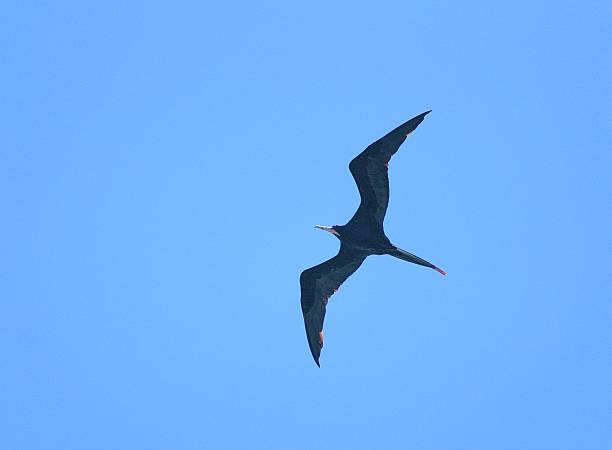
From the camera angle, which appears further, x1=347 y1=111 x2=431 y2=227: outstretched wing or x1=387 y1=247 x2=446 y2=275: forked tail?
x1=387 y1=247 x2=446 y2=275: forked tail

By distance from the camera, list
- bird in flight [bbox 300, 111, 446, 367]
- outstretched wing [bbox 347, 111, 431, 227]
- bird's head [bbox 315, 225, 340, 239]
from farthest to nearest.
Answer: bird's head [bbox 315, 225, 340, 239]
bird in flight [bbox 300, 111, 446, 367]
outstretched wing [bbox 347, 111, 431, 227]

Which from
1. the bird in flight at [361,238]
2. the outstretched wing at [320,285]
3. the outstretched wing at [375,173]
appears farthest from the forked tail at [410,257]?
the outstretched wing at [320,285]

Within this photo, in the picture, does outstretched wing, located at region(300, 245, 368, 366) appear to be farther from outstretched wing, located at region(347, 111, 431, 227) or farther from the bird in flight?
outstretched wing, located at region(347, 111, 431, 227)

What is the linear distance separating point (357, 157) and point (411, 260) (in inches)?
111

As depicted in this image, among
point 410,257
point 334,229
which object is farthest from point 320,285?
point 410,257

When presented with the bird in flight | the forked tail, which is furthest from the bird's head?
the forked tail

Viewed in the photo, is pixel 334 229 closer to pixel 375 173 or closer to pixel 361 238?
pixel 361 238

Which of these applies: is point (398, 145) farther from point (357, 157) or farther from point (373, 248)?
point (373, 248)

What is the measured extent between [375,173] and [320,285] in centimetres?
366

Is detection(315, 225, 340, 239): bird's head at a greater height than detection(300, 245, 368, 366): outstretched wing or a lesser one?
greater

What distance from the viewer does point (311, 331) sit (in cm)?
2164

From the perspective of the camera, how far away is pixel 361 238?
20.6 metres

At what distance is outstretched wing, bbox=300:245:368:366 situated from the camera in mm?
21469

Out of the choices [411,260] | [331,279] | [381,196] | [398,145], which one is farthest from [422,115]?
[331,279]
